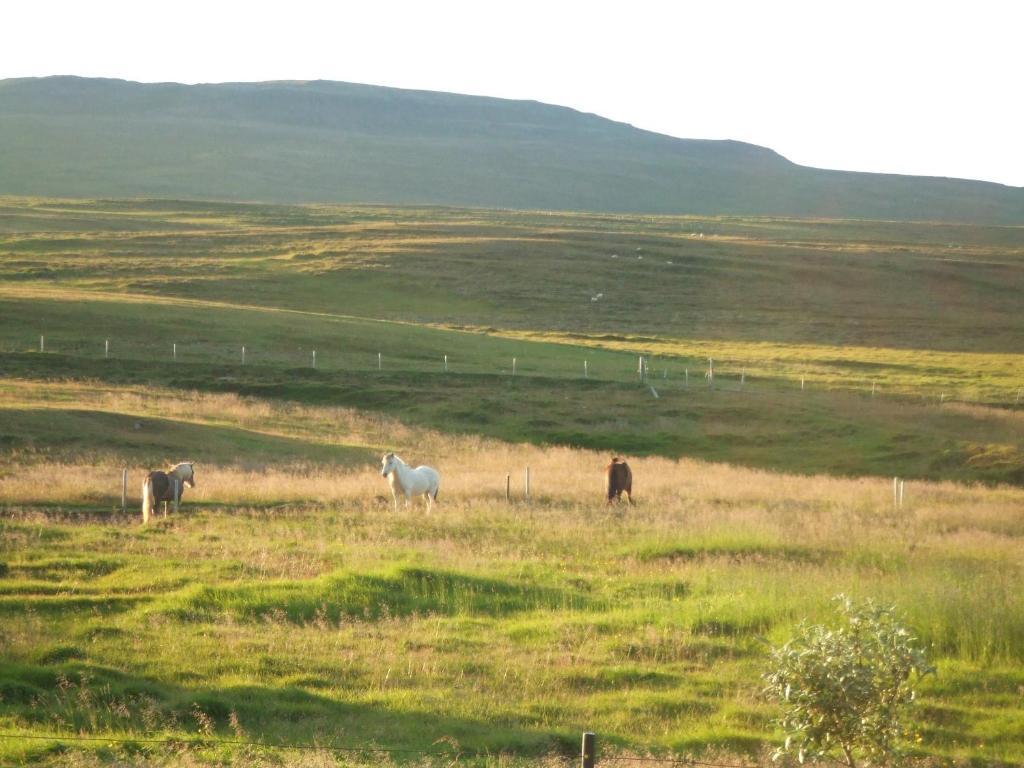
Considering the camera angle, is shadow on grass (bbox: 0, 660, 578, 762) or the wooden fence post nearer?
the wooden fence post

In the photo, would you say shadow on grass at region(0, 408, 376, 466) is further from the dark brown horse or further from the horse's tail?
the dark brown horse

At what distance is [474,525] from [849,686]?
13.8 m

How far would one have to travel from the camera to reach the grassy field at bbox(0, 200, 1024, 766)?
472 inches

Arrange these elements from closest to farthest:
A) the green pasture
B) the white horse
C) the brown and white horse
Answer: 1. the green pasture
2. the brown and white horse
3. the white horse

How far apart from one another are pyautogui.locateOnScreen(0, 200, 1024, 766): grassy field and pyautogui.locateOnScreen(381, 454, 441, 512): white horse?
2.45 ft

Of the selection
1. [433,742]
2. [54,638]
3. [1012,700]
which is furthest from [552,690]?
[54,638]

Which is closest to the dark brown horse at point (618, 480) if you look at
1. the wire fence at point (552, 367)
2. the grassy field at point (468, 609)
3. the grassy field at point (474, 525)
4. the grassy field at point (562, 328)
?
the grassy field at point (468, 609)

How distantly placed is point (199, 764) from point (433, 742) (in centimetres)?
224

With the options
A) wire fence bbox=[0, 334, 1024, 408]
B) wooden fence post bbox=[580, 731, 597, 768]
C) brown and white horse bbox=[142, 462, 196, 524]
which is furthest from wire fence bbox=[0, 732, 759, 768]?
wire fence bbox=[0, 334, 1024, 408]

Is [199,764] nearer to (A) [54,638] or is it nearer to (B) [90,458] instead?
(A) [54,638]

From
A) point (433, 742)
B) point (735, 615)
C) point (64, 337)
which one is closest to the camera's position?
point (433, 742)

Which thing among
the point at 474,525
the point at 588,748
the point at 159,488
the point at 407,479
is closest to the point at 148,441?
the point at 159,488

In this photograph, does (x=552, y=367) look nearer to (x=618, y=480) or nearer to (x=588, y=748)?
(x=618, y=480)

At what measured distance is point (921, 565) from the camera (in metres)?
18.6
